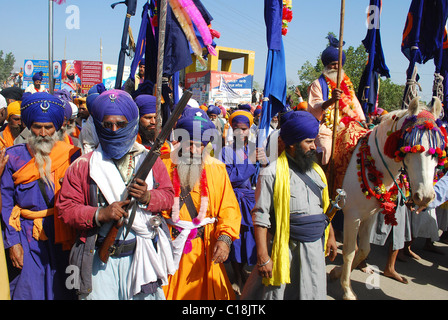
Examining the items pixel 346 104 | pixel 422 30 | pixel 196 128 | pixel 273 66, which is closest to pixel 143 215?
pixel 196 128

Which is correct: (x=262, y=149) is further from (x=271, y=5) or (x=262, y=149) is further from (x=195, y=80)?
(x=195, y=80)

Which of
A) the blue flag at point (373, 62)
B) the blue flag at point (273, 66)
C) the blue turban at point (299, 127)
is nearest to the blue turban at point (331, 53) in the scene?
the blue flag at point (373, 62)

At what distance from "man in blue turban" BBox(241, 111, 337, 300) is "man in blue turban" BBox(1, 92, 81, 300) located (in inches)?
61.9

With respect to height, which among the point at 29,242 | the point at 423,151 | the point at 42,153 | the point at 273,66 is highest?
the point at 273,66

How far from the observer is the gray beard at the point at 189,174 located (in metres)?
3.00

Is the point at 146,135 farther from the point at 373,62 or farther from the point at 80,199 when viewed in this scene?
the point at 373,62

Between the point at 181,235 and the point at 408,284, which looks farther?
the point at 408,284

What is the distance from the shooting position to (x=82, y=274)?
90.3 inches

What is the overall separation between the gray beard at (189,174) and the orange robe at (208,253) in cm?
6

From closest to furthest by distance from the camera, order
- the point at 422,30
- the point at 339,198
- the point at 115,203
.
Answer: the point at 115,203 < the point at 339,198 < the point at 422,30

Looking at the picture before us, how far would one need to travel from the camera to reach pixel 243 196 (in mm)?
4285

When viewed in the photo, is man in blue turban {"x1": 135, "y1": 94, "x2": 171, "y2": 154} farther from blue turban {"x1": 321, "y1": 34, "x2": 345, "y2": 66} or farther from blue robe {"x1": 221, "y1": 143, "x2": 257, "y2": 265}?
blue turban {"x1": 321, "y1": 34, "x2": 345, "y2": 66}

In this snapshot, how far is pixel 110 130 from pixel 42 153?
0.88m
